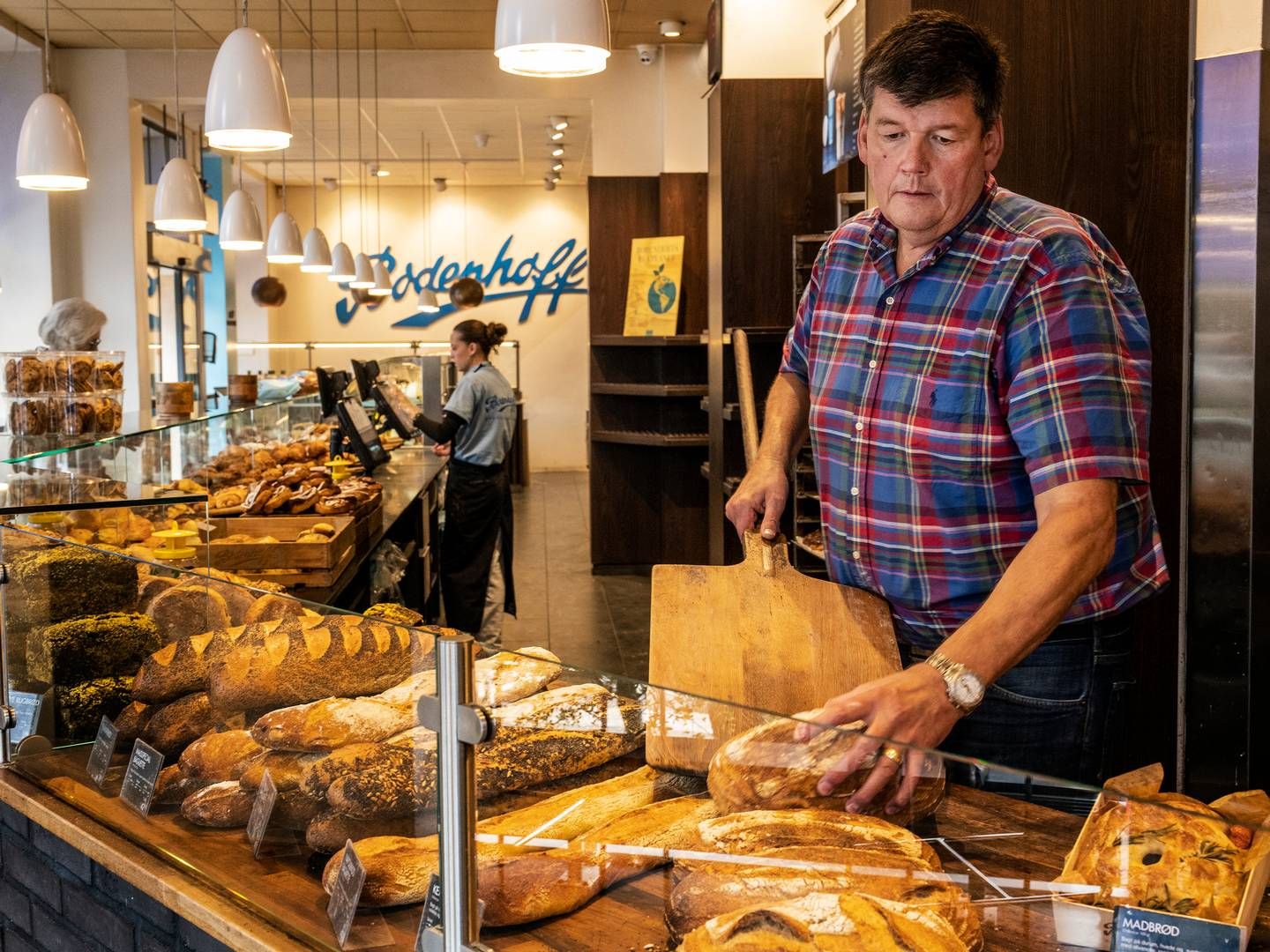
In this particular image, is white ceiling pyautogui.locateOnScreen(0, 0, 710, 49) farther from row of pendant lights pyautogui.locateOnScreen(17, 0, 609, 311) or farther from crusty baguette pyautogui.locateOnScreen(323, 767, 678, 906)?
crusty baguette pyautogui.locateOnScreen(323, 767, 678, 906)

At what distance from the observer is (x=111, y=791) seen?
1815 mm

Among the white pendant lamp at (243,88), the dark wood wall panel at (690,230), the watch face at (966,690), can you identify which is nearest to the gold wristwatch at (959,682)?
the watch face at (966,690)

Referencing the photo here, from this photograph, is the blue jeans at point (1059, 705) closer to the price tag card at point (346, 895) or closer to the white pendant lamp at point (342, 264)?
the price tag card at point (346, 895)

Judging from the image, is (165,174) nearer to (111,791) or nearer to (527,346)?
(111,791)

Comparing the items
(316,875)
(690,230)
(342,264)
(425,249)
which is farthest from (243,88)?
(425,249)

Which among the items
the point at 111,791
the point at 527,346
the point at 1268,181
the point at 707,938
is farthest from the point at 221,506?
→ the point at 527,346

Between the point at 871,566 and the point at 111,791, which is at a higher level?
the point at 871,566

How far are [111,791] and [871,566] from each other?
3.70 ft

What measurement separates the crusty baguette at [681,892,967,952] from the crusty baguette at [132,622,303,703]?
2.73 ft

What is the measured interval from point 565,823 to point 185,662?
0.81m

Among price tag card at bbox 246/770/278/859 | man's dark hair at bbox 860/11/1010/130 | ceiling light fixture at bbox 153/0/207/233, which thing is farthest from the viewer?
ceiling light fixture at bbox 153/0/207/233

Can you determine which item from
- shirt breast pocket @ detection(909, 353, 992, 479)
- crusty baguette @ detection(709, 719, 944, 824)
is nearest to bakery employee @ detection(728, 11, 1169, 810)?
shirt breast pocket @ detection(909, 353, 992, 479)

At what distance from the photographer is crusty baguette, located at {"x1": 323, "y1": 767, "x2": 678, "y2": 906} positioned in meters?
1.14

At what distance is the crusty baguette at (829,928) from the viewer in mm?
937
